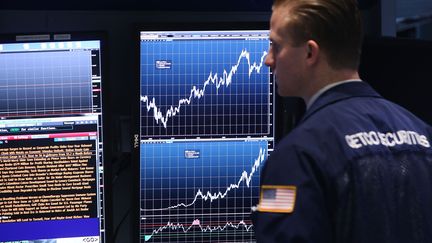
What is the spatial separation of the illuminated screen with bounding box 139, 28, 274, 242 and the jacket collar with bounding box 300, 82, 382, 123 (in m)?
0.62

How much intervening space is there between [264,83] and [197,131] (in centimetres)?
23

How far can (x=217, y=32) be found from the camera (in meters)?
1.75

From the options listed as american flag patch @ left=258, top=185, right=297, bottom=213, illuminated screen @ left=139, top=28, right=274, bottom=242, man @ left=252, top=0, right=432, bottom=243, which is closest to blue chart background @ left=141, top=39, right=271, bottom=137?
illuminated screen @ left=139, top=28, right=274, bottom=242

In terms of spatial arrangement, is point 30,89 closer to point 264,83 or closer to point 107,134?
point 107,134

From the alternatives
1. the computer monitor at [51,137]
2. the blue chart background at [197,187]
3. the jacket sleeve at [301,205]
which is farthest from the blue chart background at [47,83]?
the jacket sleeve at [301,205]

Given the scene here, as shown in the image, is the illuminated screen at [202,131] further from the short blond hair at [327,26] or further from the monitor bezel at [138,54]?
the short blond hair at [327,26]

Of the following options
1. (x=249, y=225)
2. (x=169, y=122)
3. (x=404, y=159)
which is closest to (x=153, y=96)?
(x=169, y=122)

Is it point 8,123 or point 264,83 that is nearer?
point 8,123

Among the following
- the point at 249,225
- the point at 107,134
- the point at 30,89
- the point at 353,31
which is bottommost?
the point at 249,225

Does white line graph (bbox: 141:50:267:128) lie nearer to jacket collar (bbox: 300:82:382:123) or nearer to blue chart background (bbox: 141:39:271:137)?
blue chart background (bbox: 141:39:271:137)

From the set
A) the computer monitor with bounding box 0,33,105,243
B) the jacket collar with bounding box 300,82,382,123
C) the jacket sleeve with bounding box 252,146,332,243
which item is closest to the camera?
the jacket sleeve with bounding box 252,146,332,243

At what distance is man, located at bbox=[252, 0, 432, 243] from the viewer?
40.1 inches

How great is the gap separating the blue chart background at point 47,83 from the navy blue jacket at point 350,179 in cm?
75

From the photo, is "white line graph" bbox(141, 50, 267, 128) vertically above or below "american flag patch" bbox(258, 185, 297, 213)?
above
